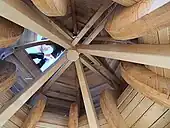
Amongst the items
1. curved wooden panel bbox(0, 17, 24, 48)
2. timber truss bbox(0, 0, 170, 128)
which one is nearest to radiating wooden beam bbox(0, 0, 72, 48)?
timber truss bbox(0, 0, 170, 128)

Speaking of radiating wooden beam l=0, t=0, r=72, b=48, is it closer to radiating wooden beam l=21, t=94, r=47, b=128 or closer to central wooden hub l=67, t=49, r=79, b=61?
central wooden hub l=67, t=49, r=79, b=61

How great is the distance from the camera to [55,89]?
3068mm

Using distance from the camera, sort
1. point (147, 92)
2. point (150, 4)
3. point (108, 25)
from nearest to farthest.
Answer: point (150, 4)
point (108, 25)
point (147, 92)

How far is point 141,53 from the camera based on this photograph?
1.63 meters

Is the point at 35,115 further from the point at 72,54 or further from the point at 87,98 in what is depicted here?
the point at 72,54

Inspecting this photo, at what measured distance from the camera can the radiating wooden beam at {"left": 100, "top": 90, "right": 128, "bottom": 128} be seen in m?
2.45

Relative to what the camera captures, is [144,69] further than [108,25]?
Yes

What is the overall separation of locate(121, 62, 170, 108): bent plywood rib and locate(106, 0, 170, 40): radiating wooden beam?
381 mm

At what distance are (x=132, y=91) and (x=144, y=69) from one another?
29cm

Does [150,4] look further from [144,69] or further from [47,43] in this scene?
[47,43]

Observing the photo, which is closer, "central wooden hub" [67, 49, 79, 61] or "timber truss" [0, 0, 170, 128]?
"timber truss" [0, 0, 170, 128]

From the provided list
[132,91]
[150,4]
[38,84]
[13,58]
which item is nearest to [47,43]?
[13,58]

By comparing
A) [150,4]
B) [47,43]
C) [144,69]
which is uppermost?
[47,43]

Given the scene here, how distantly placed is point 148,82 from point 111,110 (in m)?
0.53
